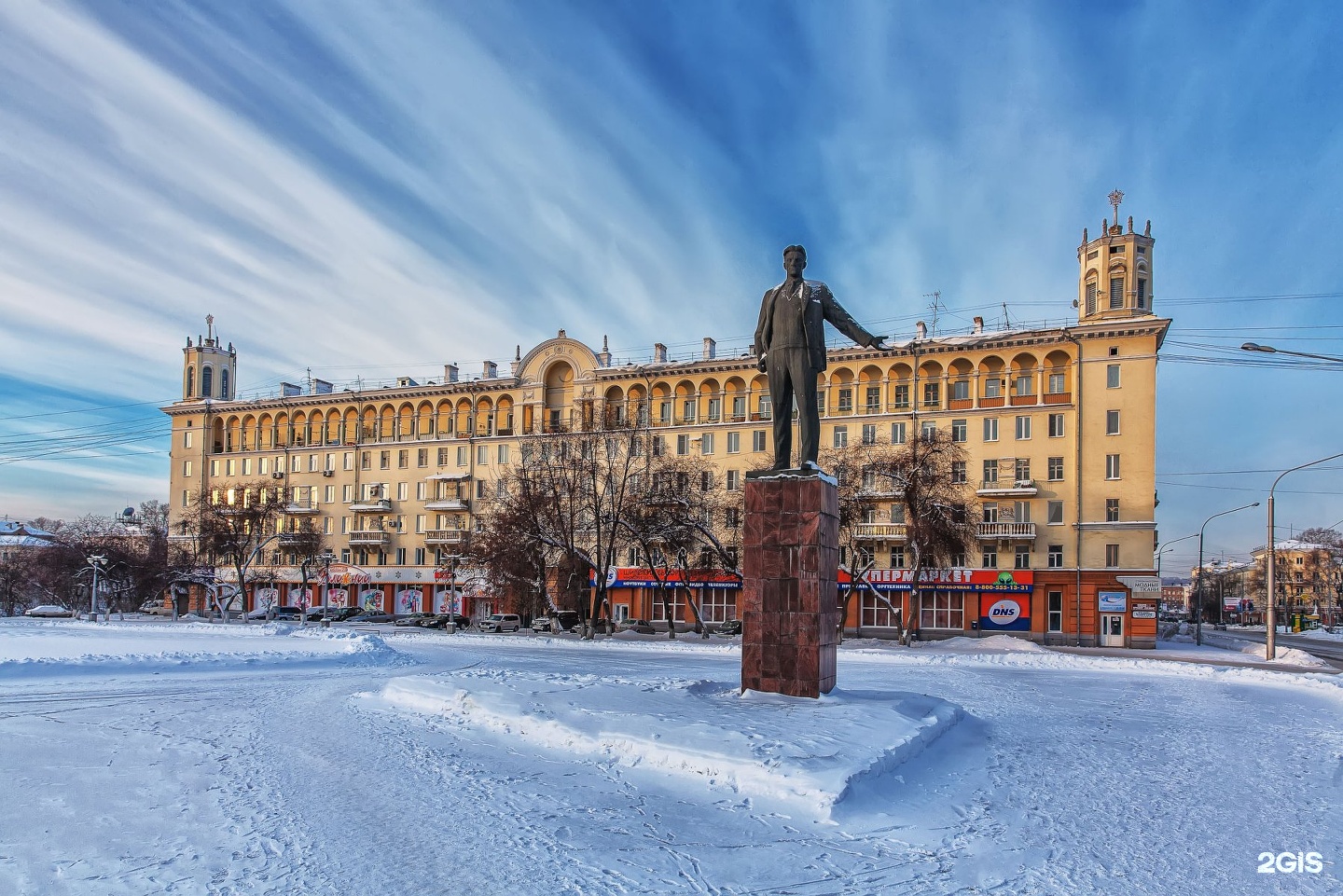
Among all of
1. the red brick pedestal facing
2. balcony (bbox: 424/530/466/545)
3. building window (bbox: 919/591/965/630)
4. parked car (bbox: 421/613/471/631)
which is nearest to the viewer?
the red brick pedestal facing

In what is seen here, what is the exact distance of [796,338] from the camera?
14.3 meters

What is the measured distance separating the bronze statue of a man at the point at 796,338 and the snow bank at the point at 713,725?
12.4 ft

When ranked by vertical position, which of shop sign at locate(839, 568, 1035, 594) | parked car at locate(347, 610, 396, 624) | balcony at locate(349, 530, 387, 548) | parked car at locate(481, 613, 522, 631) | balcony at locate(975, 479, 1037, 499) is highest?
balcony at locate(975, 479, 1037, 499)

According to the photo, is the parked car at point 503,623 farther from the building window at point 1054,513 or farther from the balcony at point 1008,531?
the building window at point 1054,513

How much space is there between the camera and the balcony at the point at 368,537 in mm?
66562

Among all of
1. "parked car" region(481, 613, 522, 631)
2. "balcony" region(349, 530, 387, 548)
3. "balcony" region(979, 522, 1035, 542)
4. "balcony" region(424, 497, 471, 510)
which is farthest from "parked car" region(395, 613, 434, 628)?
"balcony" region(979, 522, 1035, 542)

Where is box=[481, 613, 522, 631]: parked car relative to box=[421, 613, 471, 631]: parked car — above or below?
above

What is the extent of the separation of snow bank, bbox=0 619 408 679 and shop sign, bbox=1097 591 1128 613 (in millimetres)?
36677

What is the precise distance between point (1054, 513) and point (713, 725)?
45252mm

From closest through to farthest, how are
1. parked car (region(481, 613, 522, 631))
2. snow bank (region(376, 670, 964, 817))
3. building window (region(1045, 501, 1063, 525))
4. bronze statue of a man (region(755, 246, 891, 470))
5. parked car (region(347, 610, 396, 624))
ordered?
snow bank (region(376, 670, 964, 817)), bronze statue of a man (region(755, 246, 891, 470)), building window (region(1045, 501, 1063, 525)), parked car (region(481, 613, 522, 631)), parked car (region(347, 610, 396, 624))

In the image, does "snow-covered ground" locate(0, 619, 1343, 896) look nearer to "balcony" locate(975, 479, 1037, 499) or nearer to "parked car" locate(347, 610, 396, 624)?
"balcony" locate(975, 479, 1037, 499)

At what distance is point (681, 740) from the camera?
9.76m

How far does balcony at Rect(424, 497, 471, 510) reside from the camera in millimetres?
63969

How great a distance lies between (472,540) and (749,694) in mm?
38428
